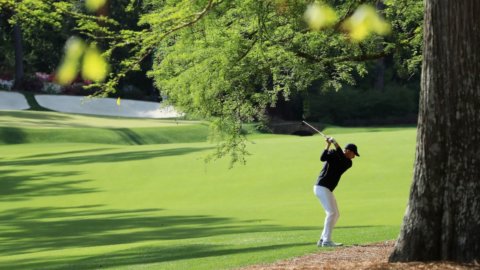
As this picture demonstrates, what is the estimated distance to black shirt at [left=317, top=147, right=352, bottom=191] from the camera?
14227 mm

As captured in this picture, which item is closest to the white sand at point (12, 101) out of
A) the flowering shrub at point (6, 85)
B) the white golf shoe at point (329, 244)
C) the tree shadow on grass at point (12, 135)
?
the flowering shrub at point (6, 85)

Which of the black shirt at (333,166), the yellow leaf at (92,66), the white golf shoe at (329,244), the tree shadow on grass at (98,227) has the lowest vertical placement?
the tree shadow on grass at (98,227)

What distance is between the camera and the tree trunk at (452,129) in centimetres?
1010

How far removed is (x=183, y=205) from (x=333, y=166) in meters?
9.64

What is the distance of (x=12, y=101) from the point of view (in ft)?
198

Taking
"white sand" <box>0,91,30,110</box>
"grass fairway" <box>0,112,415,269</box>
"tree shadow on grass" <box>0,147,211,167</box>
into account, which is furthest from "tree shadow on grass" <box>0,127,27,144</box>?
"white sand" <box>0,91,30,110</box>

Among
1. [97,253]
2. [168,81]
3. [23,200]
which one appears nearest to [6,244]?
[97,253]

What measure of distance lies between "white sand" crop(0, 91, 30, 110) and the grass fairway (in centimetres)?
2130

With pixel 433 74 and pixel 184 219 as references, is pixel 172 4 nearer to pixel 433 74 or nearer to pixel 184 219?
pixel 433 74

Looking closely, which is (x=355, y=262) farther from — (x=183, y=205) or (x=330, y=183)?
(x=183, y=205)

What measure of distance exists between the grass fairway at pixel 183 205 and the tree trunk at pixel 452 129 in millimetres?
3458

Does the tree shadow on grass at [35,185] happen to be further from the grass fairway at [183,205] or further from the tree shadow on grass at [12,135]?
the tree shadow on grass at [12,135]

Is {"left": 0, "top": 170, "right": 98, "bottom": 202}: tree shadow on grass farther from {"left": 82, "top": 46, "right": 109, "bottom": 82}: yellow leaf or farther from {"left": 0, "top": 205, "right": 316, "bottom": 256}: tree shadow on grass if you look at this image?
{"left": 82, "top": 46, "right": 109, "bottom": 82}: yellow leaf

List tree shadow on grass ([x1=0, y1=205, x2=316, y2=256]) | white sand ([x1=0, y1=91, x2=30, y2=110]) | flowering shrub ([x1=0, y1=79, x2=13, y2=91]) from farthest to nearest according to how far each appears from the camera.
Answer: flowering shrub ([x1=0, y1=79, x2=13, y2=91])
white sand ([x1=0, y1=91, x2=30, y2=110])
tree shadow on grass ([x1=0, y1=205, x2=316, y2=256])
